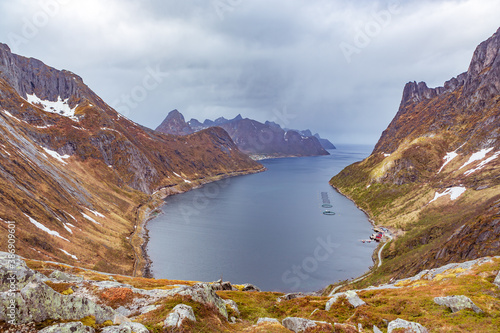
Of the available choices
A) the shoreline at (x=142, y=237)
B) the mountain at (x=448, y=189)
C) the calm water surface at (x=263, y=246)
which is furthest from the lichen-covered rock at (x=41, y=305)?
the shoreline at (x=142, y=237)

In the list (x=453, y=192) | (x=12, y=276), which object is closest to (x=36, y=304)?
(x=12, y=276)

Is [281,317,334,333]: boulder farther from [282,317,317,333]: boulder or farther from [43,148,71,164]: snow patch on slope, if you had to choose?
[43,148,71,164]: snow patch on slope

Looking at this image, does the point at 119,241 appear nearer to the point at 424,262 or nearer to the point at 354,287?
the point at 354,287

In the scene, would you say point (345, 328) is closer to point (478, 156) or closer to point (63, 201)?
point (63, 201)

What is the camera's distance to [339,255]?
347 ft

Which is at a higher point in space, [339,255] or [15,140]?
[15,140]

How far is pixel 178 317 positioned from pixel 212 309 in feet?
22.3

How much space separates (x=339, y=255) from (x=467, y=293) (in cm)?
8199

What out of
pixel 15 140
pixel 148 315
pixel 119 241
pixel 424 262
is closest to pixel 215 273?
pixel 119 241

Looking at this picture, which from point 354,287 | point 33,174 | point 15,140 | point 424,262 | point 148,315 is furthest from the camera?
point 15,140

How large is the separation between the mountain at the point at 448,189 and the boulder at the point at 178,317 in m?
58.2

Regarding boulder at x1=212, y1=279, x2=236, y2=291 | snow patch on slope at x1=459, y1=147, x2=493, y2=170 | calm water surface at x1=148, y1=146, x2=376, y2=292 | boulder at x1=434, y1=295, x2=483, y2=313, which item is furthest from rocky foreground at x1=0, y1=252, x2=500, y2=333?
snow patch on slope at x1=459, y1=147, x2=493, y2=170

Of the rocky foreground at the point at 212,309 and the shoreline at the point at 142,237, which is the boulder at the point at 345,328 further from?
the shoreline at the point at 142,237

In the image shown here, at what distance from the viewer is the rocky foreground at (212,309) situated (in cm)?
1505
